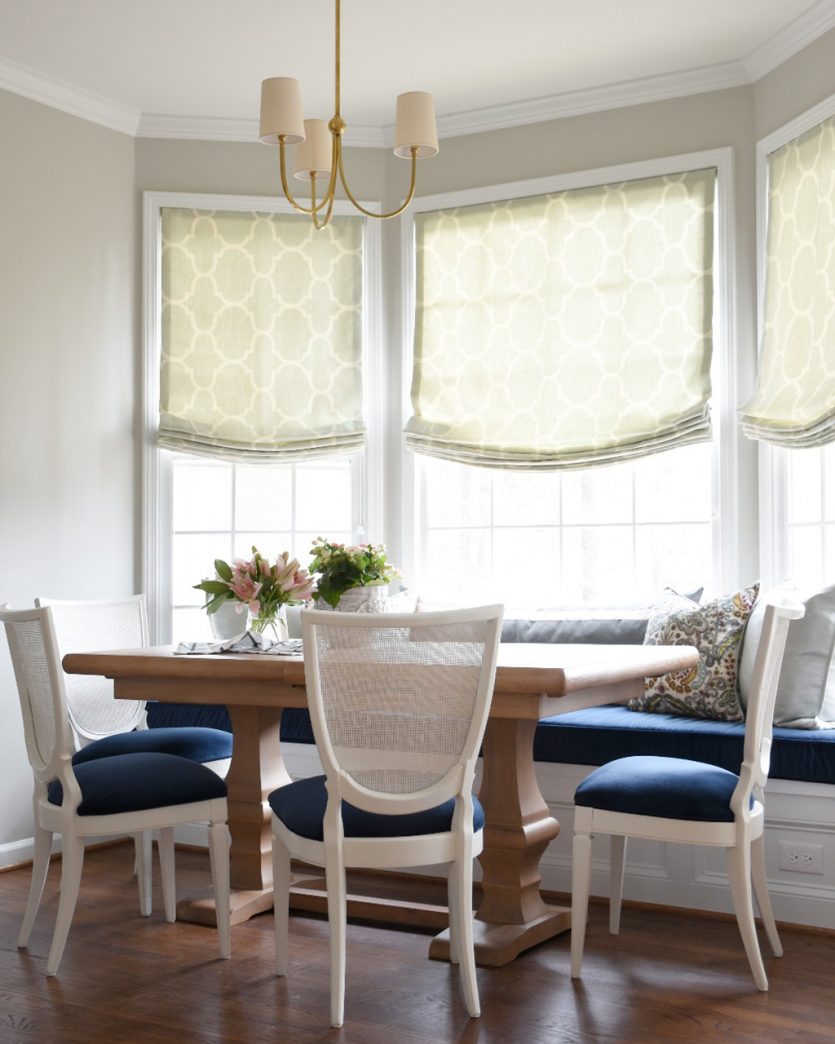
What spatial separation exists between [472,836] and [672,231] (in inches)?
111

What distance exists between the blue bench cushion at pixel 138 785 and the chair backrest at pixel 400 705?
671 mm

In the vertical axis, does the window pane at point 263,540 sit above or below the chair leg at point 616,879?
above

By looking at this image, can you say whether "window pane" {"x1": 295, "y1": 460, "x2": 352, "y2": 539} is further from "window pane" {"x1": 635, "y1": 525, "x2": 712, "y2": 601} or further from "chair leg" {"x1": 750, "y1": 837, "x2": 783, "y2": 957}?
"chair leg" {"x1": 750, "y1": 837, "x2": 783, "y2": 957}

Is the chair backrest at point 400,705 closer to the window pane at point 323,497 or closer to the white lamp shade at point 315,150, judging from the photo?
the white lamp shade at point 315,150

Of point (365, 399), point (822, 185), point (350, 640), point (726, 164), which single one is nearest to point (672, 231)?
point (726, 164)

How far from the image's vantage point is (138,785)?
10.4 ft

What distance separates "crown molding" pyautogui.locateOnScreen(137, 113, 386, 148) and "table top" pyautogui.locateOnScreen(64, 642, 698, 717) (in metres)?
2.65

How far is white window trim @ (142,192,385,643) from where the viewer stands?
16.9 ft

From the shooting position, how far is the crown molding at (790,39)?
13.4 feet

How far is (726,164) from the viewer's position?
455cm

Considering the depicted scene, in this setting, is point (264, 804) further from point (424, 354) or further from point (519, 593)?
point (424, 354)

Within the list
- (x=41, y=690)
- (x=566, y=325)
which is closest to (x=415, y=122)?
(x=566, y=325)

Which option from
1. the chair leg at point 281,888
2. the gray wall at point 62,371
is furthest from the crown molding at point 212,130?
the chair leg at point 281,888

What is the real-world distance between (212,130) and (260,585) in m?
2.68
